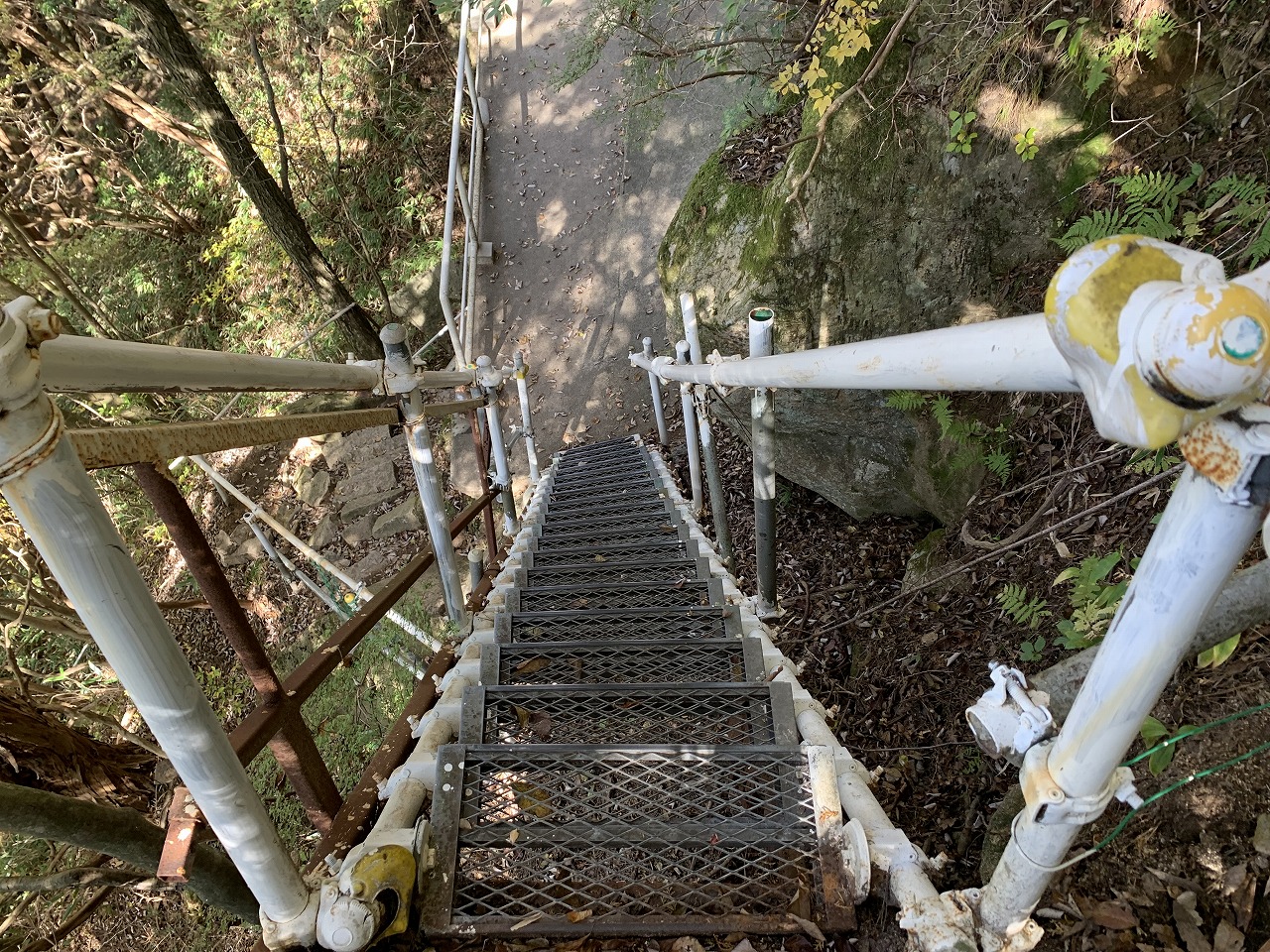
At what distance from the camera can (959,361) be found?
3.21 ft

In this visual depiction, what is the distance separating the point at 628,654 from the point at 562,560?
1.82 meters

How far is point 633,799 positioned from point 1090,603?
6.70 ft

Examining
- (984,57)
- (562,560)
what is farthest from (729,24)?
(562,560)

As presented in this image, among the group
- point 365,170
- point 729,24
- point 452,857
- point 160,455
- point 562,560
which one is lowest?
point 452,857

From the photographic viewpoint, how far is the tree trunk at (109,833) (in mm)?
1867

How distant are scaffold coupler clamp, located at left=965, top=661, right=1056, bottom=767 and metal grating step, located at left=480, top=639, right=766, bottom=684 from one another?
5.40ft

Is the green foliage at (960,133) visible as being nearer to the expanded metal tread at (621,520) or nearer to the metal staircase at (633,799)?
the expanded metal tread at (621,520)

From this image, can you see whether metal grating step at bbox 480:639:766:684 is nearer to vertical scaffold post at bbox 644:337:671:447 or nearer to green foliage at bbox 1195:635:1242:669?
green foliage at bbox 1195:635:1242:669

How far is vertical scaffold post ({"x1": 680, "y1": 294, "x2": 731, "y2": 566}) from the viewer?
4.23 meters

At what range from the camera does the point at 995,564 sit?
386 cm

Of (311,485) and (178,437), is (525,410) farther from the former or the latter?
(178,437)

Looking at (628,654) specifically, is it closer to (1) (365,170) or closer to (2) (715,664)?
(2) (715,664)

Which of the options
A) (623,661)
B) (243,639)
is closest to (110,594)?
(243,639)

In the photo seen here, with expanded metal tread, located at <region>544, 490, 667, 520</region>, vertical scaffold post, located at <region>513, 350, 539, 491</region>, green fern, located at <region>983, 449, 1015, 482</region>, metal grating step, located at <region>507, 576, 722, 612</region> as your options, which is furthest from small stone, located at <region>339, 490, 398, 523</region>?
green fern, located at <region>983, 449, 1015, 482</region>
